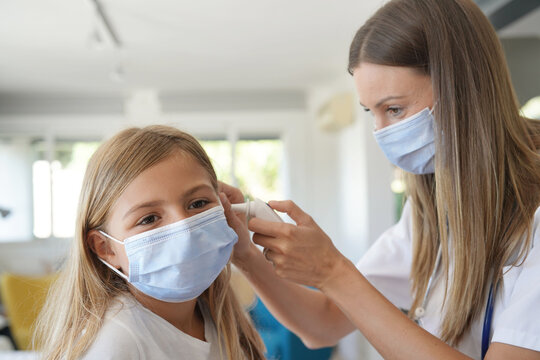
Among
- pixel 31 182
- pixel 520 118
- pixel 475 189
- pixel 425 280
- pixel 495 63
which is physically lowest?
pixel 31 182

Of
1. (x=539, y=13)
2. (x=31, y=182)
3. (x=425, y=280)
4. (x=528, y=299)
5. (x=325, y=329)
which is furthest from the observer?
(x=31, y=182)

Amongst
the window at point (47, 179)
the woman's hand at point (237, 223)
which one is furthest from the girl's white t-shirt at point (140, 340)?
the window at point (47, 179)

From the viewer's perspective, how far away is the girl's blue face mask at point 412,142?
1.10m

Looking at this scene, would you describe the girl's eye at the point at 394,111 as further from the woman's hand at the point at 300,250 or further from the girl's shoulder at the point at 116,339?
the girl's shoulder at the point at 116,339

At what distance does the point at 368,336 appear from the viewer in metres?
0.97

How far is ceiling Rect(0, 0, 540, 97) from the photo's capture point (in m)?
3.56

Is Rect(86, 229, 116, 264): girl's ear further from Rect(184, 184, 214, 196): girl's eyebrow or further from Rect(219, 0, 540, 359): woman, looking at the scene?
Rect(219, 0, 540, 359): woman

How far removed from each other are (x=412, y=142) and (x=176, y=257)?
0.61m

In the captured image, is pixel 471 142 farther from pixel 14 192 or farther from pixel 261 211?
pixel 14 192

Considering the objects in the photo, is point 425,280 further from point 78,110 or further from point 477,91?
point 78,110

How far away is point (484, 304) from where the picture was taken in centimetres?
105

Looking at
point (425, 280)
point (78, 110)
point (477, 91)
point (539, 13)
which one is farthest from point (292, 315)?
point (78, 110)

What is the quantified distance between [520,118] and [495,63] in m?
0.14

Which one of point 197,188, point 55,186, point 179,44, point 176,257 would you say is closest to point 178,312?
point 176,257
